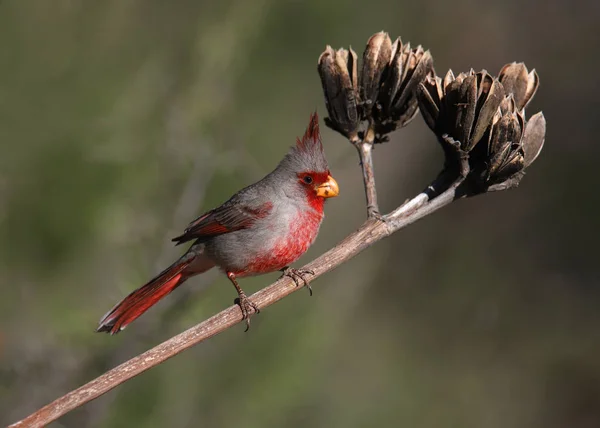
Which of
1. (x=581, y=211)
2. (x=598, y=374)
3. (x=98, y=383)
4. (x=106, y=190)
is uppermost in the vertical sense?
(x=106, y=190)

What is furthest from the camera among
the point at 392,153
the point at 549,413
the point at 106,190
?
the point at 392,153

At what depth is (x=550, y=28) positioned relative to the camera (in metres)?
7.32

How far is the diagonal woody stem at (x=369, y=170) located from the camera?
2.50 meters

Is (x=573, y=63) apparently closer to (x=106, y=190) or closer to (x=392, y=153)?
(x=392, y=153)

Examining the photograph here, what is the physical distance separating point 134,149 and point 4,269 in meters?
0.80

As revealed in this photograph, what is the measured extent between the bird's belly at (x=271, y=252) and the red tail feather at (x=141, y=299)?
8.1 inches

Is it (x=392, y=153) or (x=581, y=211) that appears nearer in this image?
(x=581, y=211)

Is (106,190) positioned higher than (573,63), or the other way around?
(106,190)

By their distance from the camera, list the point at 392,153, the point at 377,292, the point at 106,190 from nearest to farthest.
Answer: the point at 106,190, the point at 377,292, the point at 392,153

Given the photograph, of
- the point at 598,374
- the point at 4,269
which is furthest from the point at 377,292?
the point at 4,269

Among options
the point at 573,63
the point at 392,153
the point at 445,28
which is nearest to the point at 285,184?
the point at 392,153

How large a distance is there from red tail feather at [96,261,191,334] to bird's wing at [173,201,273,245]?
0.50 ft

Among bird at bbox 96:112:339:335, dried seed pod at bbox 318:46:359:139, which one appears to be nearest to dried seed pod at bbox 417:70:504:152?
dried seed pod at bbox 318:46:359:139

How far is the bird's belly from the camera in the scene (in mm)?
3123
